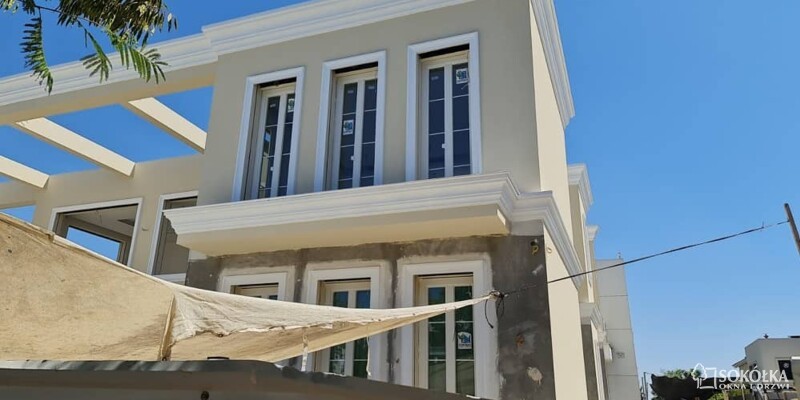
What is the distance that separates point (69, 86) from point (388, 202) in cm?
689

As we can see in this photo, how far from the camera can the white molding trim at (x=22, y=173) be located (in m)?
12.2

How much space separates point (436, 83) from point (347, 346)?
3.54 meters

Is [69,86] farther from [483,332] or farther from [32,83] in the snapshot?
[483,332]

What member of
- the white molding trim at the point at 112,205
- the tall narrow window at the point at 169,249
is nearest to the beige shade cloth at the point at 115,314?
the tall narrow window at the point at 169,249

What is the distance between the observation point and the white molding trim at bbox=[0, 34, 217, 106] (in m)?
9.02

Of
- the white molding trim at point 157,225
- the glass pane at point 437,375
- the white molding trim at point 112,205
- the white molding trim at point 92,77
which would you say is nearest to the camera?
the glass pane at point 437,375

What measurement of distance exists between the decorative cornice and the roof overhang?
280cm

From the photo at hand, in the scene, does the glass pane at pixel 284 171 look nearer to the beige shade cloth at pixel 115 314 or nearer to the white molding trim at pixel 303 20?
the white molding trim at pixel 303 20

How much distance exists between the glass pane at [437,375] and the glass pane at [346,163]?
2621 mm

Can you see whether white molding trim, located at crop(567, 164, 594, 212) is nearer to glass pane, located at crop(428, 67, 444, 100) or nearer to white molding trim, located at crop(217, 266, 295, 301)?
glass pane, located at crop(428, 67, 444, 100)

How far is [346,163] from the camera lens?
24.7 ft

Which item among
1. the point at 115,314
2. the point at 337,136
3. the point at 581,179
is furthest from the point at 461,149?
the point at 581,179

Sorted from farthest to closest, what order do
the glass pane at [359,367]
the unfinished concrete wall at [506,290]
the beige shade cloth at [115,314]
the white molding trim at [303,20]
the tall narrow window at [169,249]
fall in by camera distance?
the tall narrow window at [169,249], the white molding trim at [303,20], the glass pane at [359,367], the unfinished concrete wall at [506,290], the beige shade cloth at [115,314]

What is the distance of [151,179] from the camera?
465 inches
